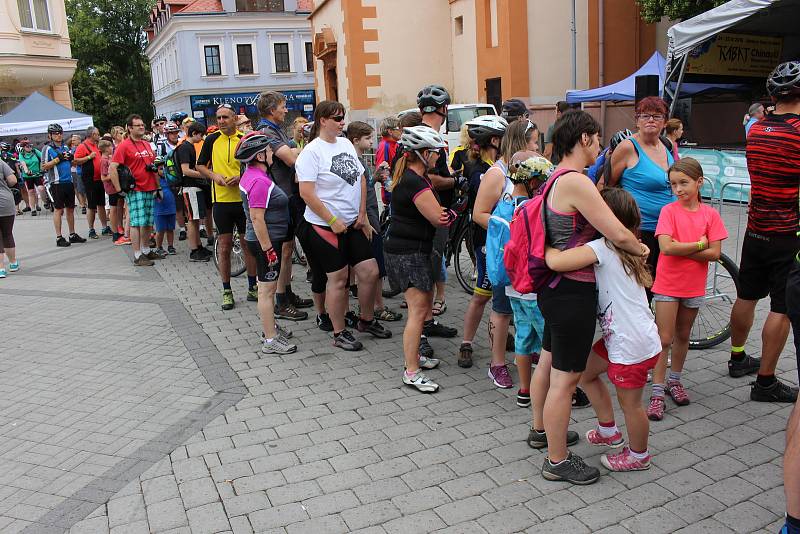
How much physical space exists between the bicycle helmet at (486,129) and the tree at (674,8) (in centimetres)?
1367

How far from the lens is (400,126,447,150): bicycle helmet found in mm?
4766

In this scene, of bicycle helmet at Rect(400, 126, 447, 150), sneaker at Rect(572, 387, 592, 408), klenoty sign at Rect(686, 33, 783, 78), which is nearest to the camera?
sneaker at Rect(572, 387, 592, 408)

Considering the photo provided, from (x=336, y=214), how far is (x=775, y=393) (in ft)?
11.3

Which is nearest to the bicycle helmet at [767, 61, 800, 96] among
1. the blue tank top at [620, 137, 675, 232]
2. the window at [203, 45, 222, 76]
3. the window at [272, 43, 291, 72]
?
the blue tank top at [620, 137, 675, 232]

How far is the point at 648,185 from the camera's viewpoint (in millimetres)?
4793

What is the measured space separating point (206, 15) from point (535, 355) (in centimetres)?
4802

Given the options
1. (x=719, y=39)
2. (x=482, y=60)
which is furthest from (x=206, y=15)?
(x=719, y=39)

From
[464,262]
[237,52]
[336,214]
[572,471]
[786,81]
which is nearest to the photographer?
[572,471]

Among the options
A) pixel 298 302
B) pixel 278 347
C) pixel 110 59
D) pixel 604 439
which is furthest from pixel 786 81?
pixel 110 59

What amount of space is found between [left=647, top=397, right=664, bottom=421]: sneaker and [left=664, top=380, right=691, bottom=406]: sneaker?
0.20 meters

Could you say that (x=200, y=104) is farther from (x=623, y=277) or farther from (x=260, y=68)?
(x=623, y=277)


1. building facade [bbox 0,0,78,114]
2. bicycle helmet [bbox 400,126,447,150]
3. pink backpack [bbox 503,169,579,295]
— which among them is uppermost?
building facade [bbox 0,0,78,114]

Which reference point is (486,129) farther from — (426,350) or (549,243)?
(549,243)

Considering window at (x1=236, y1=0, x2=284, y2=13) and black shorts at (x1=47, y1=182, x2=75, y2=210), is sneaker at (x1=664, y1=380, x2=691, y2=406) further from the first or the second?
window at (x1=236, y1=0, x2=284, y2=13)
